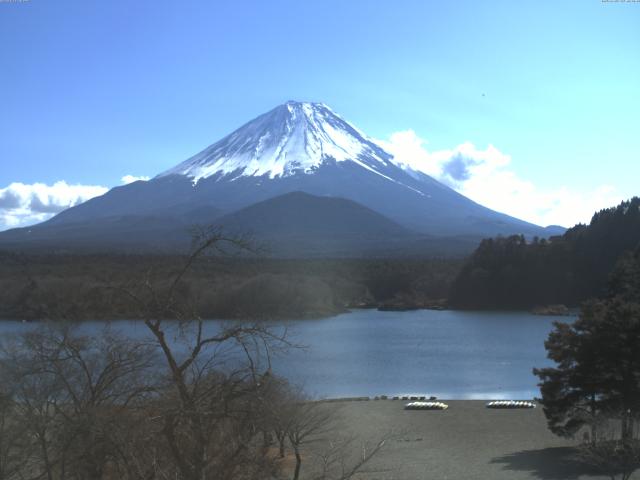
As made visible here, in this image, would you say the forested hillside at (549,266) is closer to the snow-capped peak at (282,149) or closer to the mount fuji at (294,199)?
the mount fuji at (294,199)

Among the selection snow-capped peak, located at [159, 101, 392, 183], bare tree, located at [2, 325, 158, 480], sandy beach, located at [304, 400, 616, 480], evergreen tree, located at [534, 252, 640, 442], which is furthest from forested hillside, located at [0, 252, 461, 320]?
snow-capped peak, located at [159, 101, 392, 183]

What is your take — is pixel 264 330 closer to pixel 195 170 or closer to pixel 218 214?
pixel 218 214

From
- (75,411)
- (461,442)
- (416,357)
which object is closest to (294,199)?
(416,357)

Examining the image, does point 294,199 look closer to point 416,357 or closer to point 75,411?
point 416,357

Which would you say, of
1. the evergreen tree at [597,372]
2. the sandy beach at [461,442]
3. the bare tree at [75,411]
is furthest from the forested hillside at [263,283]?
the bare tree at [75,411]

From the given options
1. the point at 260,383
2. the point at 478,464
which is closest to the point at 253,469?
the point at 260,383
